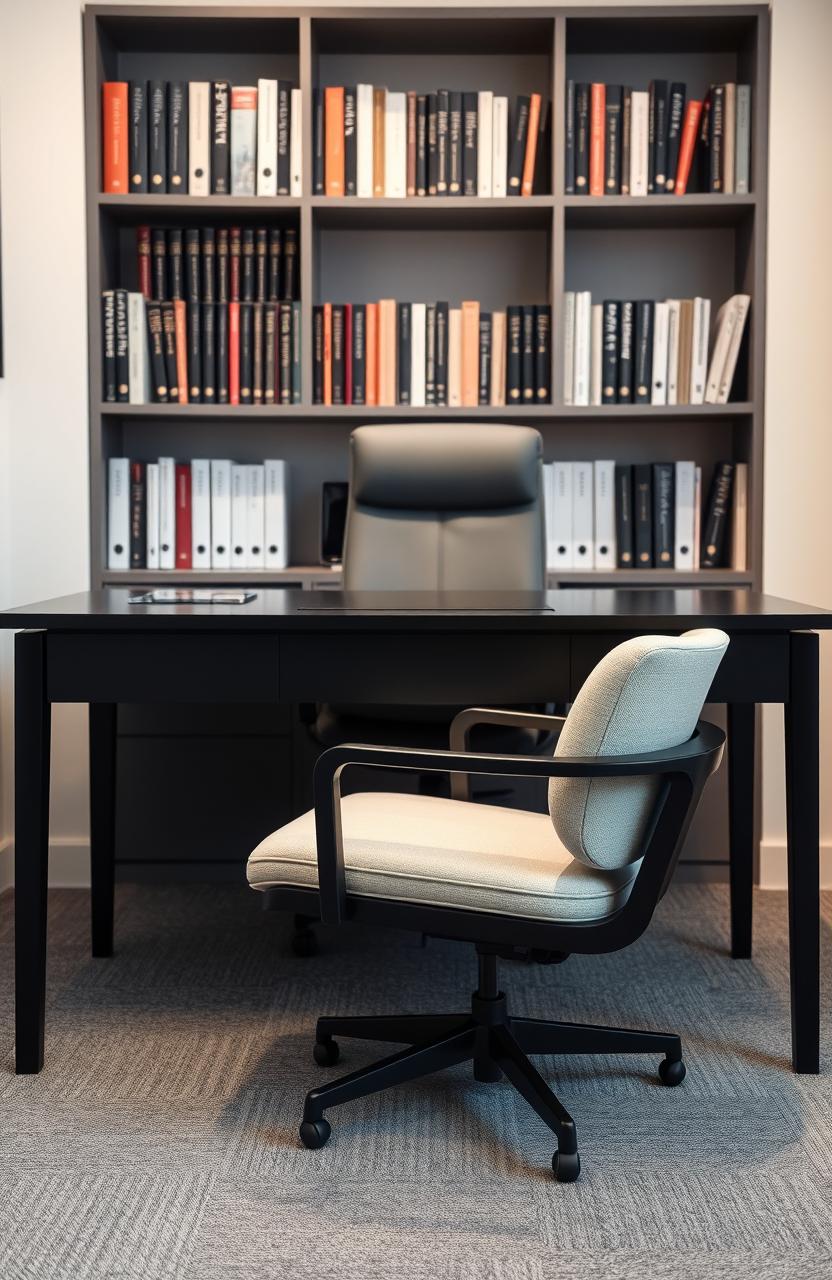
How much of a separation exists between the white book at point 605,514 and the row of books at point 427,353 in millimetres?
261

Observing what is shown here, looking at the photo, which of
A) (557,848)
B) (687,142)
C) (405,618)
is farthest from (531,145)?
(557,848)

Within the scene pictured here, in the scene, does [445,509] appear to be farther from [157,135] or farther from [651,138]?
[157,135]

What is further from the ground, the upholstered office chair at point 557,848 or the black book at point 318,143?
the black book at point 318,143

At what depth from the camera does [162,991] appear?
2.54 m

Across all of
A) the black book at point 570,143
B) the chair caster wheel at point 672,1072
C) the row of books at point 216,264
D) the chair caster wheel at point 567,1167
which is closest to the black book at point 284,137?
the row of books at point 216,264

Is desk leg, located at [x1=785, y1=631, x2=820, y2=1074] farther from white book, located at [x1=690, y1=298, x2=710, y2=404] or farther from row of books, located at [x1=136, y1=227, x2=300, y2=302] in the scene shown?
row of books, located at [x1=136, y1=227, x2=300, y2=302]

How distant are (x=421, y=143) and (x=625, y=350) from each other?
0.78m

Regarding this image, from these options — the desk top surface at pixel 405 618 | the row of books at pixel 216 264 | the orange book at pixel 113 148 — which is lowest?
the desk top surface at pixel 405 618

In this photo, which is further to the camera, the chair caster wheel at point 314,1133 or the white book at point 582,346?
the white book at point 582,346

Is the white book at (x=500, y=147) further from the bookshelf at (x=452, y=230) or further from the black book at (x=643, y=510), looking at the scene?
the black book at (x=643, y=510)

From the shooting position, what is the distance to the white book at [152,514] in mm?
3355

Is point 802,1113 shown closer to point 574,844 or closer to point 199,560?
point 574,844

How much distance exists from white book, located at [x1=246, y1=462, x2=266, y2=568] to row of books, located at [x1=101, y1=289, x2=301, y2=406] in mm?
202

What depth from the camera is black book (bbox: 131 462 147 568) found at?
3.37 metres
